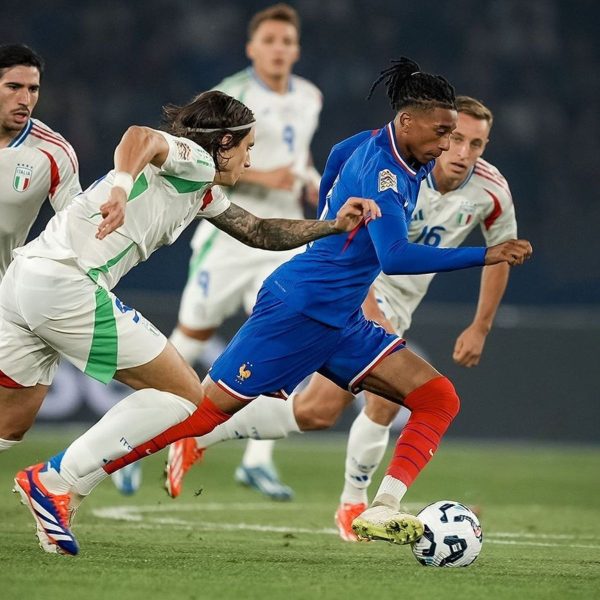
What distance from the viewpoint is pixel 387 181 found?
5379 millimetres

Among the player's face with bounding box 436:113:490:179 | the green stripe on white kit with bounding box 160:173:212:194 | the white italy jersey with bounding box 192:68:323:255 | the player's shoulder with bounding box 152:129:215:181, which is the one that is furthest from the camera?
the white italy jersey with bounding box 192:68:323:255

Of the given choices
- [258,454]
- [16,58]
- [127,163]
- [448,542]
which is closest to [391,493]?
[448,542]

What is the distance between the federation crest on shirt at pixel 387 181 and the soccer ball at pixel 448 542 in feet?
4.46

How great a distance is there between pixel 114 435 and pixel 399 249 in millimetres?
Answer: 1368

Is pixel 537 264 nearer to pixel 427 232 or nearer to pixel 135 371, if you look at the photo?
pixel 427 232

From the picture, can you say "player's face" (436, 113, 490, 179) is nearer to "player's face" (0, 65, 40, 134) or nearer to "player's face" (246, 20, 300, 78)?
"player's face" (0, 65, 40, 134)

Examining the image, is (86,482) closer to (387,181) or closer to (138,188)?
(138,188)

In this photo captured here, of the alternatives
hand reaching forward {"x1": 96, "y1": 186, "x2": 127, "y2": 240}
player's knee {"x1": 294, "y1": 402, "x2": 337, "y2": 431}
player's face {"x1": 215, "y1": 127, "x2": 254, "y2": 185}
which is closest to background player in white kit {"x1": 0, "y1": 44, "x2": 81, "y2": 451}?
player's face {"x1": 215, "y1": 127, "x2": 254, "y2": 185}

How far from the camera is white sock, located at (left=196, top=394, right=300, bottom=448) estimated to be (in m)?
6.69

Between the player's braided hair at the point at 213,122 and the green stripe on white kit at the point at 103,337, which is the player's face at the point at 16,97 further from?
the green stripe on white kit at the point at 103,337

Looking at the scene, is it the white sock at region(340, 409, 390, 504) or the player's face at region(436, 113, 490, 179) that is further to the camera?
the white sock at region(340, 409, 390, 504)

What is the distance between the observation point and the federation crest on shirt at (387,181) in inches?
211

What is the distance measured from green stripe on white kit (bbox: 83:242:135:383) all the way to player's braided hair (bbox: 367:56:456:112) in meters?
1.45

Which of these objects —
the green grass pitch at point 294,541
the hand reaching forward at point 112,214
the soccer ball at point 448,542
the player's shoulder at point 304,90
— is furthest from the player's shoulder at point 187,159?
the player's shoulder at point 304,90
